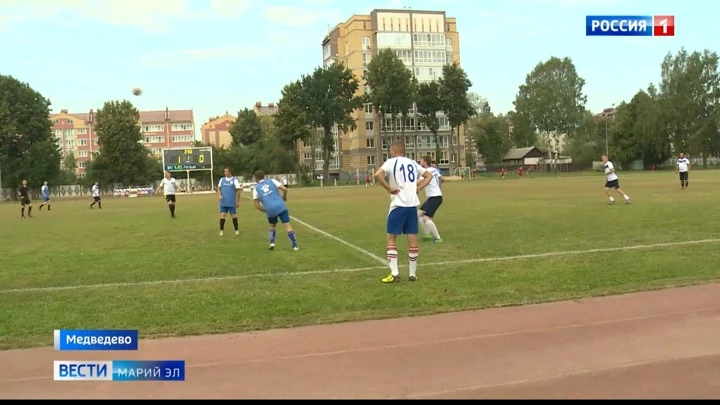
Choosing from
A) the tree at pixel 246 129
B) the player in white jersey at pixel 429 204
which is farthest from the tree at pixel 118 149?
the player in white jersey at pixel 429 204

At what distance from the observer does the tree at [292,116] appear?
85125mm

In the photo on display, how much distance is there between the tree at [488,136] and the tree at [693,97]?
3856 cm

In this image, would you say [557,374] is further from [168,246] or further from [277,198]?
[168,246]

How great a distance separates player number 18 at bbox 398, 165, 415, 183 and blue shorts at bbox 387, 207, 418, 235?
1.42ft

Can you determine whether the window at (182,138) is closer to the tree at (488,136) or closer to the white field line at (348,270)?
the tree at (488,136)

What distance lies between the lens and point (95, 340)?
5.80 metres

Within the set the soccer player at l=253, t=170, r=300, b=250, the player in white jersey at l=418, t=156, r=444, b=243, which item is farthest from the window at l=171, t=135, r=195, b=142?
the player in white jersey at l=418, t=156, r=444, b=243

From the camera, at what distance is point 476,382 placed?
4.61 metres

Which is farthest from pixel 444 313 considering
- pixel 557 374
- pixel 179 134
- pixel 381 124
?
pixel 179 134

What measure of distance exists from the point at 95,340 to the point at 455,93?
290 feet

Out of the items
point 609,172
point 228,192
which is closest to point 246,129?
point 609,172

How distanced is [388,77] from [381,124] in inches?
613

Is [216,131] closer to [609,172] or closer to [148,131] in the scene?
[148,131]

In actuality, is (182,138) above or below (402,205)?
above
